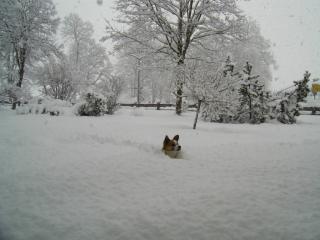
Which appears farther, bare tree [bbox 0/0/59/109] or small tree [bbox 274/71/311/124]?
bare tree [bbox 0/0/59/109]

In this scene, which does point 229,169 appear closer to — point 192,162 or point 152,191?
point 192,162

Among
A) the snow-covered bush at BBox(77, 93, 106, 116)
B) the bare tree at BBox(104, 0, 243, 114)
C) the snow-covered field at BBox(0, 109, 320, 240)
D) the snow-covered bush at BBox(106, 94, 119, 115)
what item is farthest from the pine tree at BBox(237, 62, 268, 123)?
the snow-covered bush at BBox(77, 93, 106, 116)

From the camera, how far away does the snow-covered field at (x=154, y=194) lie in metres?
2.32

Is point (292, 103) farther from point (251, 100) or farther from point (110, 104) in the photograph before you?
point (110, 104)

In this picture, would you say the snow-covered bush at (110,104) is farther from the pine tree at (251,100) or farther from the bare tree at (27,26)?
the pine tree at (251,100)

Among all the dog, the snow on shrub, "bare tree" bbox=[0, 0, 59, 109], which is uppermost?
"bare tree" bbox=[0, 0, 59, 109]

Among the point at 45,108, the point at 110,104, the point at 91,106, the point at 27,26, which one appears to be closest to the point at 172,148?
the point at 91,106

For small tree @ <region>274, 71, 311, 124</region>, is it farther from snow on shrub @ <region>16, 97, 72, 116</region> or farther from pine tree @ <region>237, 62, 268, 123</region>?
snow on shrub @ <region>16, 97, 72, 116</region>

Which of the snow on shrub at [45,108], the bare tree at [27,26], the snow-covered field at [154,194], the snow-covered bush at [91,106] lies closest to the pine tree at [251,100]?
the snow-covered field at [154,194]

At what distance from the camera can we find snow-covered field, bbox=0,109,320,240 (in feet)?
7.62

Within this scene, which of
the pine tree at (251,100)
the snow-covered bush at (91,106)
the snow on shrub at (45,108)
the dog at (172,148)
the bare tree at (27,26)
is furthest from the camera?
the bare tree at (27,26)

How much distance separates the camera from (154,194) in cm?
307

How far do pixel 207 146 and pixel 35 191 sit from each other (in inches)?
159

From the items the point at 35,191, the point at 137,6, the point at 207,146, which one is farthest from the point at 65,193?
the point at 137,6
